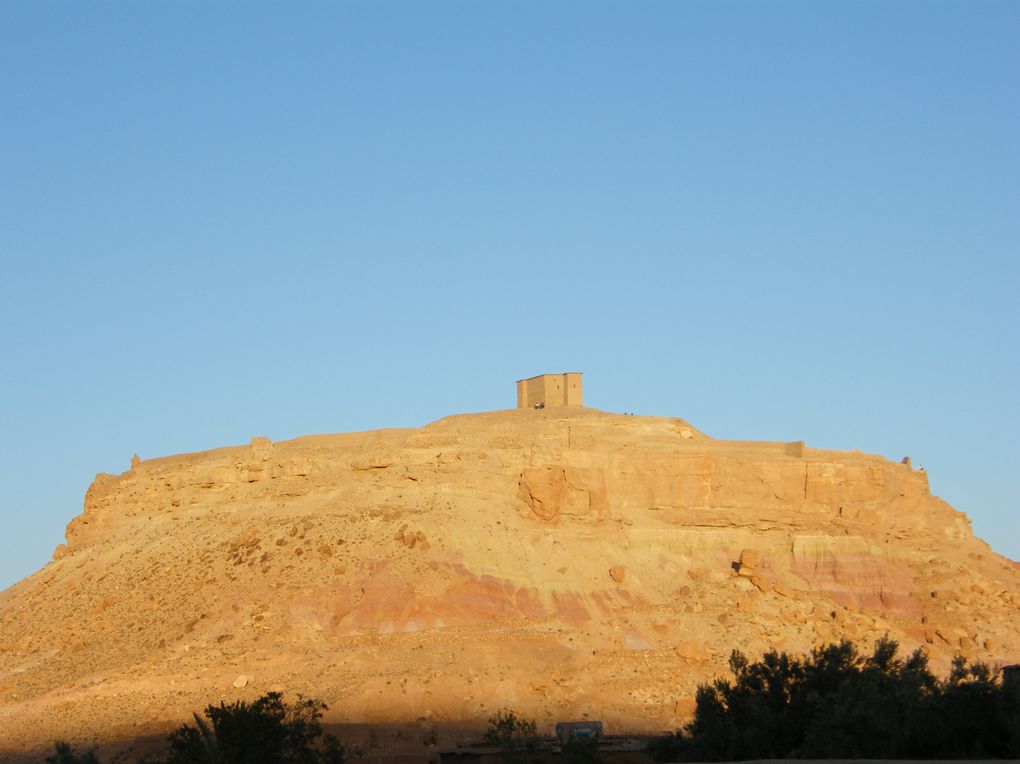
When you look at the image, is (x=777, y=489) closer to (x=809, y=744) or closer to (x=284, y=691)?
(x=284, y=691)

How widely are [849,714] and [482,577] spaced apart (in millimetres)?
25638

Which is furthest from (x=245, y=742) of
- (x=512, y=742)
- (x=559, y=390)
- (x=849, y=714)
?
(x=559, y=390)

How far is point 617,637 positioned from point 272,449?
677 inches

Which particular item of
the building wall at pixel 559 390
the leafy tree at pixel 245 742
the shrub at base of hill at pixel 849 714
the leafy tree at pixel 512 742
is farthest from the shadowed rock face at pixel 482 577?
the shrub at base of hill at pixel 849 714

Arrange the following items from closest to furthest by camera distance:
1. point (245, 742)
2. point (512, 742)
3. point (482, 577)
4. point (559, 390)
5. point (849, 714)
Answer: point (849, 714) → point (245, 742) → point (512, 742) → point (482, 577) → point (559, 390)

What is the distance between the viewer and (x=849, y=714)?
2956 cm

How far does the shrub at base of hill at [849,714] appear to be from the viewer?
94.1 feet

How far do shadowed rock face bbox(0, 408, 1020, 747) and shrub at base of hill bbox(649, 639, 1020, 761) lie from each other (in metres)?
13.4

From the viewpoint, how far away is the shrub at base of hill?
28.7 metres

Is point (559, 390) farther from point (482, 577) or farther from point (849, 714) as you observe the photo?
point (849, 714)

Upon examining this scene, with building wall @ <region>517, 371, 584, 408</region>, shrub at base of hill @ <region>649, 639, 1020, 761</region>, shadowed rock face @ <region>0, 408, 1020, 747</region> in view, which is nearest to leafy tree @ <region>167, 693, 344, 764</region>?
shrub at base of hill @ <region>649, 639, 1020, 761</region>

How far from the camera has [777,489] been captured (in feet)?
204

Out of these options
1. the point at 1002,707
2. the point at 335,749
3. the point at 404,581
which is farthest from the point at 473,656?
the point at 1002,707

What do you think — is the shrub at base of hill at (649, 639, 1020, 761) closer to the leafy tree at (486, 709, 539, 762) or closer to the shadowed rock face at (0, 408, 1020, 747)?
the leafy tree at (486, 709, 539, 762)
